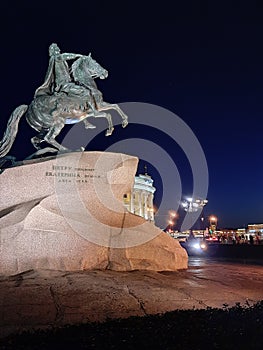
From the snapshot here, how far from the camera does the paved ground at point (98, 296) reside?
4066 mm

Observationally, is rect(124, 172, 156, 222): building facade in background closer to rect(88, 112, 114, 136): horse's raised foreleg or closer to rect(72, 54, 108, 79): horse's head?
rect(88, 112, 114, 136): horse's raised foreleg

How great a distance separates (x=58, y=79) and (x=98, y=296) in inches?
253

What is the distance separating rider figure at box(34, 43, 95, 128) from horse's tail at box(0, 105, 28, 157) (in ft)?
2.36

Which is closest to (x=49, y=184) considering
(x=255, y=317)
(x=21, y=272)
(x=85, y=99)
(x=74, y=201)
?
(x=74, y=201)

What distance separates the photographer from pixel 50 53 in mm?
9469

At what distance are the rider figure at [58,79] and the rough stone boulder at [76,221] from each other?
204 centimetres

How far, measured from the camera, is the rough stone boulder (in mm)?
7121

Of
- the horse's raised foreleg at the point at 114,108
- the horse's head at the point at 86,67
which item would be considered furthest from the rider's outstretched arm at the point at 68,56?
the horse's raised foreleg at the point at 114,108

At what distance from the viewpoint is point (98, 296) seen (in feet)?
16.0

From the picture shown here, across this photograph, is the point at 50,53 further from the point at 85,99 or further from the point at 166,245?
the point at 166,245

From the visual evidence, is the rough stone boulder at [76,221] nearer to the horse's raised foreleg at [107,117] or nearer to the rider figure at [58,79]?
the horse's raised foreleg at [107,117]

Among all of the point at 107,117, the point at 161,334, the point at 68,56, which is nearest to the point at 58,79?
the point at 68,56

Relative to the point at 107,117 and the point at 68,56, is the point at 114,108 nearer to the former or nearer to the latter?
the point at 107,117

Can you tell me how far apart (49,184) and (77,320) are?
14.5ft
